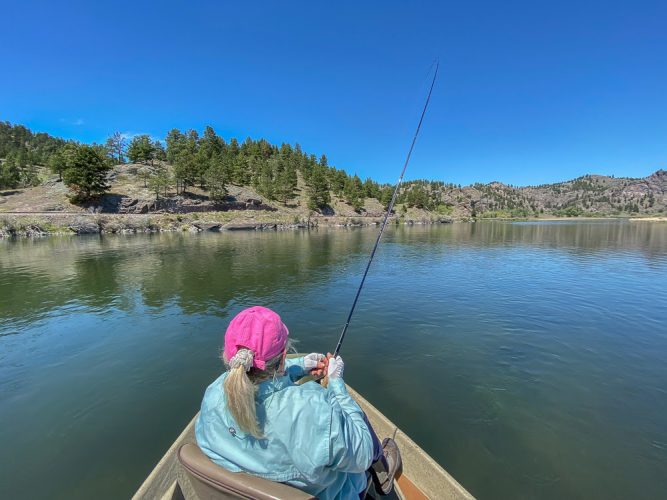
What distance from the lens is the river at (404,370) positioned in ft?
20.0

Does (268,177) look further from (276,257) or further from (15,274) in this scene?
(15,274)

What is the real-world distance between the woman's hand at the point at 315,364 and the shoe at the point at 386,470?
4.14 feet

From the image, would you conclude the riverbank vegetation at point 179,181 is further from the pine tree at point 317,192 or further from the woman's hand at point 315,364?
the woman's hand at point 315,364

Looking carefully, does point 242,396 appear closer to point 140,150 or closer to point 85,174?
point 85,174

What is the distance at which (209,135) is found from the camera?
139375 mm

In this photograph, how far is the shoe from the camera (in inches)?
143

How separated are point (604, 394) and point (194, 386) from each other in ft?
35.7

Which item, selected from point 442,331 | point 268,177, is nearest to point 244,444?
point 442,331

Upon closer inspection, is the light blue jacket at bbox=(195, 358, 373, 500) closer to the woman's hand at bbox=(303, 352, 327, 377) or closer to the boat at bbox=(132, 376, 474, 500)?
the boat at bbox=(132, 376, 474, 500)

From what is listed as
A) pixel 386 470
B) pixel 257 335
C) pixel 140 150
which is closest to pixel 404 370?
pixel 386 470

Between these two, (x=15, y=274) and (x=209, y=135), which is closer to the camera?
(x=15, y=274)

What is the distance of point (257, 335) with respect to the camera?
2508 mm

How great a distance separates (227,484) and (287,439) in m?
0.53

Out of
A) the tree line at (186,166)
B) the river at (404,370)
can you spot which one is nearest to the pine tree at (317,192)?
the tree line at (186,166)
